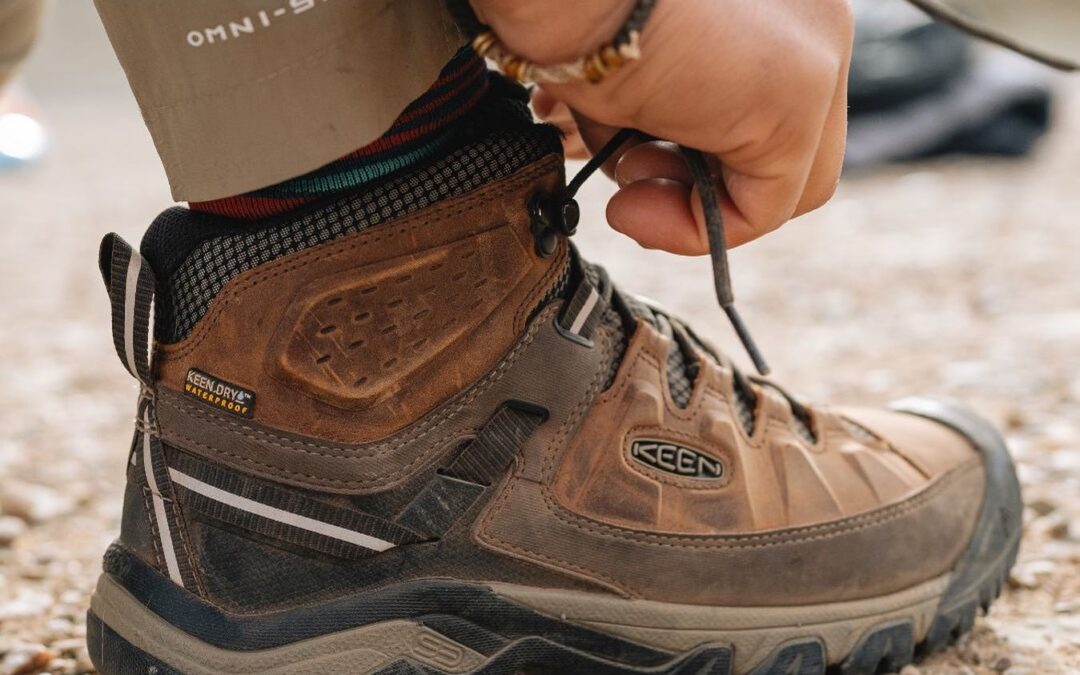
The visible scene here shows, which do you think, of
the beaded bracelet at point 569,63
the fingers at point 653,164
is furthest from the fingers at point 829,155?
the beaded bracelet at point 569,63

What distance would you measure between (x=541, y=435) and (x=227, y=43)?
0.46m

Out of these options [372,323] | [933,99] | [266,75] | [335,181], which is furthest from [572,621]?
[933,99]

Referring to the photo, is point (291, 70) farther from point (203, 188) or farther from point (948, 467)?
point (948, 467)

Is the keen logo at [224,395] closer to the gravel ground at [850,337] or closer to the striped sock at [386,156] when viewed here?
the striped sock at [386,156]

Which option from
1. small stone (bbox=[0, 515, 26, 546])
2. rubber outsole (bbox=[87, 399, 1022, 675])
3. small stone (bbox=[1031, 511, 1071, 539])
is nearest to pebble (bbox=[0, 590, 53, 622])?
small stone (bbox=[0, 515, 26, 546])

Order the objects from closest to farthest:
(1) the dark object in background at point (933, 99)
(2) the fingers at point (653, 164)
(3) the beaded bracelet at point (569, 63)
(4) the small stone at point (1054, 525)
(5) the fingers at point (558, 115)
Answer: (3) the beaded bracelet at point (569, 63) → (2) the fingers at point (653, 164) → (5) the fingers at point (558, 115) → (4) the small stone at point (1054, 525) → (1) the dark object in background at point (933, 99)

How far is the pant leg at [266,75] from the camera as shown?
3.08 ft

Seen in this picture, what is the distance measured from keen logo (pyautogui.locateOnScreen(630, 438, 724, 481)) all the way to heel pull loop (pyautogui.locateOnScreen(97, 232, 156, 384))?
0.48 metres

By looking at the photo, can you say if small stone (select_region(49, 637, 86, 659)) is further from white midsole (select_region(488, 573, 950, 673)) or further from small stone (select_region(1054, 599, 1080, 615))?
small stone (select_region(1054, 599, 1080, 615))

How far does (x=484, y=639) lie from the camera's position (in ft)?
3.61

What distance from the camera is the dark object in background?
16.9 ft

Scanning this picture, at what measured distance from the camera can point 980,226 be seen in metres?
4.00

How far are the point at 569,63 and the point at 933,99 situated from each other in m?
4.84

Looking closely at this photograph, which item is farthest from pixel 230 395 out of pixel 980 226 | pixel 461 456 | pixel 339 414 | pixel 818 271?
pixel 980 226
